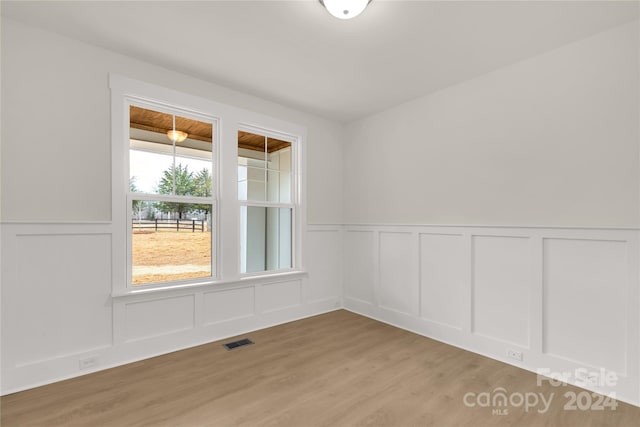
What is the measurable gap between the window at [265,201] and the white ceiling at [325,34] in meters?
0.83

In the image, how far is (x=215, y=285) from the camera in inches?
130

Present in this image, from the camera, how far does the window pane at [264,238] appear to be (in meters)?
3.66

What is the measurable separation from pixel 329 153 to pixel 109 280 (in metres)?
3.08

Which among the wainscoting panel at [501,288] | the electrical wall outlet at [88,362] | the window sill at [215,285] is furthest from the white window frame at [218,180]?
the wainscoting panel at [501,288]

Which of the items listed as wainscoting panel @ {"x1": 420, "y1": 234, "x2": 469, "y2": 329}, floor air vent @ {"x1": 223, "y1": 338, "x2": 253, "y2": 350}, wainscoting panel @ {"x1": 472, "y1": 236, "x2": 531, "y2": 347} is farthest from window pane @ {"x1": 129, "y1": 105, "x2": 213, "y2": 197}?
wainscoting panel @ {"x1": 472, "y1": 236, "x2": 531, "y2": 347}

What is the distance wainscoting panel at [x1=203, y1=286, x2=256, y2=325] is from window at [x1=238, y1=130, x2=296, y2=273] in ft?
0.92

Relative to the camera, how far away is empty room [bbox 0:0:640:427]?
221cm

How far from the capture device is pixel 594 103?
2.42 m

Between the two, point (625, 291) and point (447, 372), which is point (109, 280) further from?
point (625, 291)

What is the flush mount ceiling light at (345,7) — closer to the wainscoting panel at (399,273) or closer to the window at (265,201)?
the window at (265,201)

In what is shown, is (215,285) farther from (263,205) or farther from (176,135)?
(176,135)

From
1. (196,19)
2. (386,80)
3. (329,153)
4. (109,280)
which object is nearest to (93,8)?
(196,19)

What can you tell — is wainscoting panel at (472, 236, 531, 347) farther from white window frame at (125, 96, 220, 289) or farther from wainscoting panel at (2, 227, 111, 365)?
wainscoting panel at (2, 227, 111, 365)

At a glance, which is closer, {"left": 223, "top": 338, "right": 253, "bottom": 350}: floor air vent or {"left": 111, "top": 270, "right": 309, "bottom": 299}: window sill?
{"left": 111, "top": 270, "right": 309, "bottom": 299}: window sill
